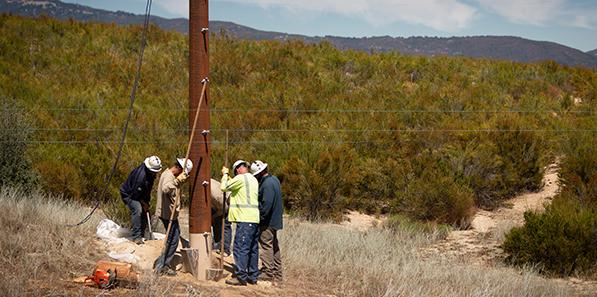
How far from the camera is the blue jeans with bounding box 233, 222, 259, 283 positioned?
33.5ft

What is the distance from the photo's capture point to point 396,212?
63.7 feet

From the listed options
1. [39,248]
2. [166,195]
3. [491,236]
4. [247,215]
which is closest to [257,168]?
[247,215]

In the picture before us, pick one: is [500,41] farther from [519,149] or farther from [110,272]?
[110,272]

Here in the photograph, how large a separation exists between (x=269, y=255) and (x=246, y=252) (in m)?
0.58

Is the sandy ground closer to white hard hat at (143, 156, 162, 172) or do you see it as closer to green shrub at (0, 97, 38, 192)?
white hard hat at (143, 156, 162, 172)

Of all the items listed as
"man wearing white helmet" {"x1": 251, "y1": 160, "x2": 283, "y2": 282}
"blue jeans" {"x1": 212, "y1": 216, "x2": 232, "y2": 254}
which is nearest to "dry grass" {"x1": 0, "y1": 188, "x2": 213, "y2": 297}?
"man wearing white helmet" {"x1": 251, "y1": 160, "x2": 283, "y2": 282}

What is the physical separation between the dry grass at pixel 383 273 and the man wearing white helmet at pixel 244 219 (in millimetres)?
933

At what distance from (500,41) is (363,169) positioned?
320 feet

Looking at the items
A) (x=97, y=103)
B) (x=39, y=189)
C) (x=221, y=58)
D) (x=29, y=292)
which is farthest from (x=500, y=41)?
(x=29, y=292)

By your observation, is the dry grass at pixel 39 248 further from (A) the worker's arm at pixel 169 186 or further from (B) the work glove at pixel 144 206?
(A) the worker's arm at pixel 169 186

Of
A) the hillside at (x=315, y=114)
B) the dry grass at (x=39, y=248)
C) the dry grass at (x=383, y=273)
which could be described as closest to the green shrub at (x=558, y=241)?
the dry grass at (x=383, y=273)

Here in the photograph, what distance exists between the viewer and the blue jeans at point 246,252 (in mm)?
10219

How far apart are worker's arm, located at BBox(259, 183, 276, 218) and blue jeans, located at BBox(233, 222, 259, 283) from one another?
0.27 m

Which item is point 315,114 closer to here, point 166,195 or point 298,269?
point 298,269
